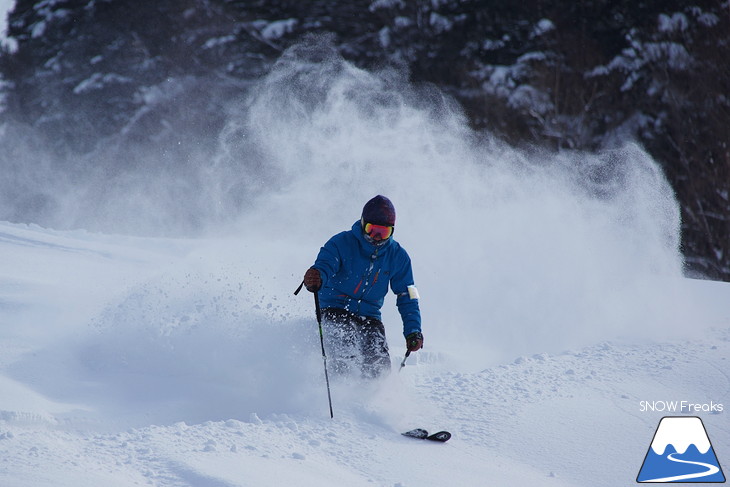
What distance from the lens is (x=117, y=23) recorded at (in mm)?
23250

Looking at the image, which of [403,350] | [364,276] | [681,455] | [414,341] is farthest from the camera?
[403,350]

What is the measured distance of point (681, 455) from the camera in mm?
4020

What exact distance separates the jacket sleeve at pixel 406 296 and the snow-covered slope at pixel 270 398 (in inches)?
16.3

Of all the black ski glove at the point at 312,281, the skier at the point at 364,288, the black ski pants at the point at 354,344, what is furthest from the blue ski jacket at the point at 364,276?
the black ski glove at the point at 312,281

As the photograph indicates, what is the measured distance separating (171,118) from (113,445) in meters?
19.5

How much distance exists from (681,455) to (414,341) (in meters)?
1.68

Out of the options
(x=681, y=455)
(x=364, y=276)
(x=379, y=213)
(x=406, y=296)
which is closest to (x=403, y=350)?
(x=406, y=296)

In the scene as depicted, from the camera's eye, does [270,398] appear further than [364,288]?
No

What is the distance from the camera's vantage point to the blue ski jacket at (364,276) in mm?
4840

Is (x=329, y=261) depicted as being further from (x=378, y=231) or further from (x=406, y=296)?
(x=406, y=296)

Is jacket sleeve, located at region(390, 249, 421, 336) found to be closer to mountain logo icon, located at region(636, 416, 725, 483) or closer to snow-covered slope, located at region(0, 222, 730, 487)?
snow-covered slope, located at region(0, 222, 730, 487)

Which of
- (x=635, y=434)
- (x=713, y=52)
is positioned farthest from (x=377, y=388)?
(x=713, y=52)

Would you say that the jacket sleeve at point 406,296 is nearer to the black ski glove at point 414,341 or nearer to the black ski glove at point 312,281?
the black ski glove at point 414,341

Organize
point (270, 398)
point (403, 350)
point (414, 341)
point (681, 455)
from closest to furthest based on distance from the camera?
1. point (681, 455)
2. point (270, 398)
3. point (414, 341)
4. point (403, 350)
